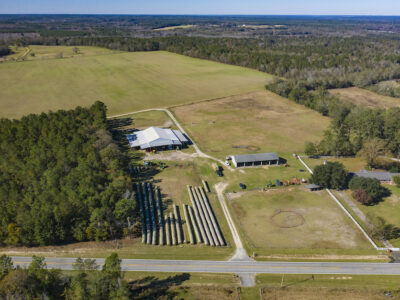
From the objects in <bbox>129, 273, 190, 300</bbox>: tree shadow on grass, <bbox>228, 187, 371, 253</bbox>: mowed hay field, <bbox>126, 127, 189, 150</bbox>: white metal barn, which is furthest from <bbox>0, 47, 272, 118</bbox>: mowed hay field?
<bbox>129, 273, 190, 300</bbox>: tree shadow on grass

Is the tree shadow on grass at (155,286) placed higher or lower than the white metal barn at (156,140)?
lower

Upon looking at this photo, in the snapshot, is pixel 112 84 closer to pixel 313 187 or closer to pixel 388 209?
pixel 313 187

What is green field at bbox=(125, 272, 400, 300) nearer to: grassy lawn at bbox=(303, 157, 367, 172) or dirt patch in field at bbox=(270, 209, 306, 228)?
dirt patch in field at bbox=(270, 209, 306, 228)

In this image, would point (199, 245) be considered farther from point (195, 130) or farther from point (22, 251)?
point (195, 130)

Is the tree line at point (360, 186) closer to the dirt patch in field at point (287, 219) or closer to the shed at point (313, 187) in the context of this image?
the shed at point (313, 187)

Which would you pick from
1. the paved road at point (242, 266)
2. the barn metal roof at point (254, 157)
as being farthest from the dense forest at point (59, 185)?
the barn metal roof at point (254, 157)

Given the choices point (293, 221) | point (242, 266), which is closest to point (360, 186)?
point (293, 221)

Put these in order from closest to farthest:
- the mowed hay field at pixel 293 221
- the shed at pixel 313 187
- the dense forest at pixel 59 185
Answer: the dense forest at pixel 59 185, the mowed hay field at pixel 293 221, the shed at pixel 313 187
